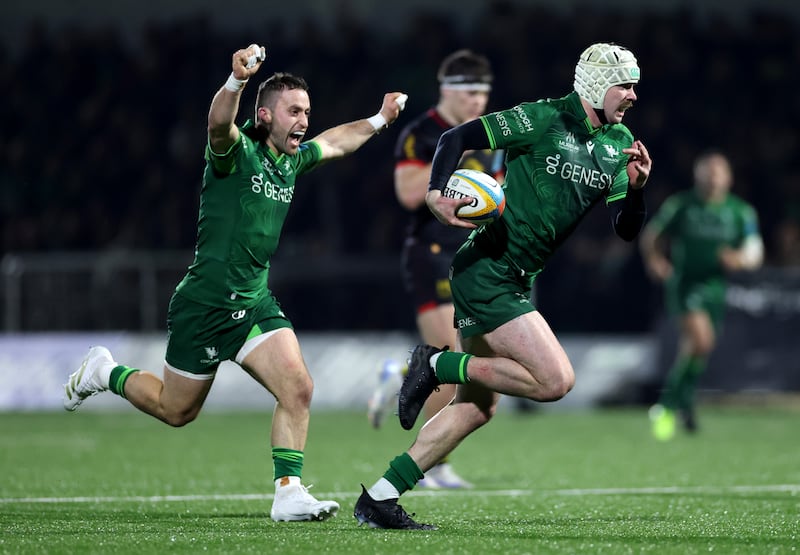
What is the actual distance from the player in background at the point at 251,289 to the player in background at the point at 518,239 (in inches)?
24.1

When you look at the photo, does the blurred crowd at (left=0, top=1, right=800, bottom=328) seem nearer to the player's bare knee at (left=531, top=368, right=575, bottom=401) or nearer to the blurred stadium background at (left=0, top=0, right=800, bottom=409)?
the blurred stadium background at (left=0, top=0, right=800, bottom=409)

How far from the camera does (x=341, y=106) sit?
20.9 meters

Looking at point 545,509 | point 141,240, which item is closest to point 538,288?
point 141,240

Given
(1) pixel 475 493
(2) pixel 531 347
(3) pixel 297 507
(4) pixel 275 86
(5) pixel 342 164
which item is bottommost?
(5) pixel 342 164

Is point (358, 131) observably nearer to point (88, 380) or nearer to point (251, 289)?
point (251, 289)

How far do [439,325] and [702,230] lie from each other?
6620mm

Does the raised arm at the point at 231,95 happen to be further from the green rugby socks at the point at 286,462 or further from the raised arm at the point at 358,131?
the green rugby socks at the point at 286,462

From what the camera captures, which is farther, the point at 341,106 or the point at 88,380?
the point at 341,106

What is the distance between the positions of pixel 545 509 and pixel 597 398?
10.5m

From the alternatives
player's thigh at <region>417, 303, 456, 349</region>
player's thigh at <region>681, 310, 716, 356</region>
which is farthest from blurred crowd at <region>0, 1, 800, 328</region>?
player's thigh at <region>417, 303, 456, 349</region>

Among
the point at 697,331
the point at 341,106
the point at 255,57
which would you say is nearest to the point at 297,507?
the point at 255,57

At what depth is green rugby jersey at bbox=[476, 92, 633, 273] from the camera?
21.5 feet

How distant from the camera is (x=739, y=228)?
48.6 ft

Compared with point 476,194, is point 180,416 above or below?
below
